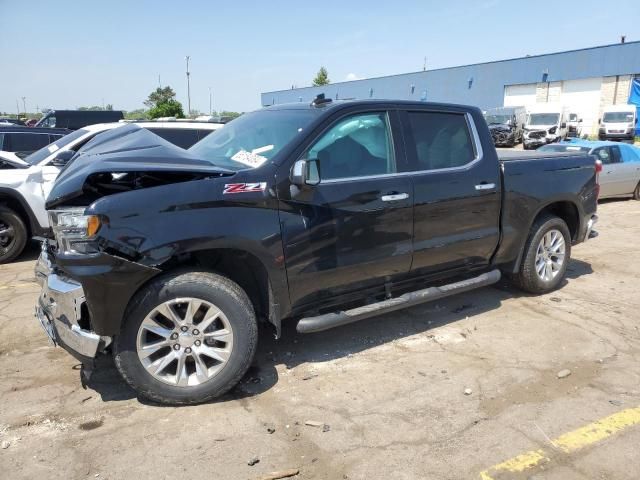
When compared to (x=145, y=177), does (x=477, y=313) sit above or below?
below

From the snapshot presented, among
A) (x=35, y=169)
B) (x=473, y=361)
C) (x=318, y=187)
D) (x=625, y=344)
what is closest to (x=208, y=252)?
(x=318, y=187)

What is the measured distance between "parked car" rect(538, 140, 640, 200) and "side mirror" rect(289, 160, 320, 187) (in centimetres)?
1033

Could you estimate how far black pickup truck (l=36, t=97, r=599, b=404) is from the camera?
3.18 metres

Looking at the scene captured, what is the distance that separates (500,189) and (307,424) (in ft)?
9.32

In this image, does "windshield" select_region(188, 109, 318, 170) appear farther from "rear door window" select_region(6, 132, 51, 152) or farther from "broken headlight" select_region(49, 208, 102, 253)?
"rear door window" select_region(6, 132, 51, 152)

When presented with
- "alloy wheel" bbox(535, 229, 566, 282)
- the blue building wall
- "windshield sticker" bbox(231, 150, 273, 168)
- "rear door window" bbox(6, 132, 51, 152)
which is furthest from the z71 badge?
the blue building wall

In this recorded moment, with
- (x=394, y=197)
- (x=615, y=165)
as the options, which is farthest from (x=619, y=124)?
(x=394, y=197)

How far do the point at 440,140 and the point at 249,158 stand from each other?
1.74 meters

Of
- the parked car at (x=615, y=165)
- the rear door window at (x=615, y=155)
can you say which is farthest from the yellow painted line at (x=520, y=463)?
the rear door window at (x=615, y=155)

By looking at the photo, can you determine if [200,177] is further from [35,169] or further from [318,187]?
[35,169]

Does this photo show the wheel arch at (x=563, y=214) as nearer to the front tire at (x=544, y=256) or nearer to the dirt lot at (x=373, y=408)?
the front tire at (x=544, y=256)

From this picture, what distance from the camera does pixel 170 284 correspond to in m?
3.24

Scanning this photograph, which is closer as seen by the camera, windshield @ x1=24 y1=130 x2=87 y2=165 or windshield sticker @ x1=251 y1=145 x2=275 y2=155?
windshield sticker @ x1=251 y1=145 x2=275 y2=155

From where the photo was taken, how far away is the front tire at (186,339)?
10.6 ft
